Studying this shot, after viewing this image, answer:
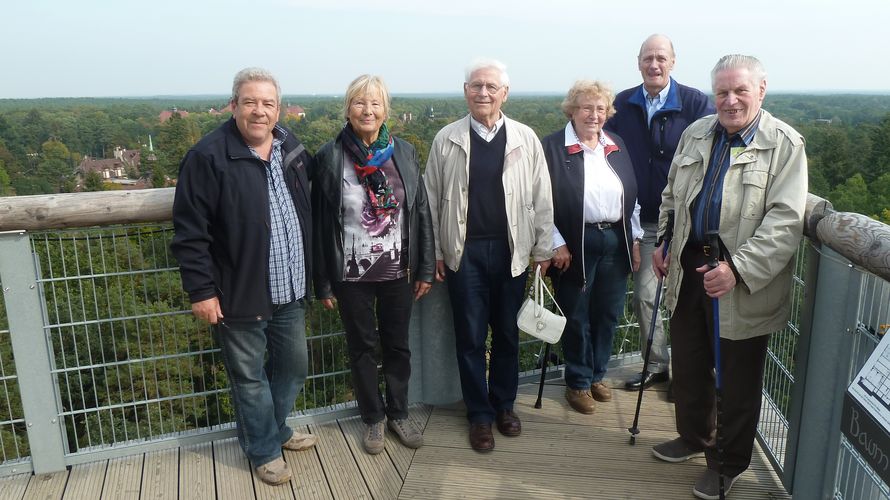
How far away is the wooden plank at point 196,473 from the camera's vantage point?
3.10 meters

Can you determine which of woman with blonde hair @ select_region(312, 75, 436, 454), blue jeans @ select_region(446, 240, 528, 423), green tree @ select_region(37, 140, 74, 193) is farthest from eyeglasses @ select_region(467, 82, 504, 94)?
green tree @ select_region(37, 140, 74, 193)

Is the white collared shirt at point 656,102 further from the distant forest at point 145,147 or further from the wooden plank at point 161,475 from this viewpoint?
the distant forest at point 145,147

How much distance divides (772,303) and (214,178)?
2.34 metres

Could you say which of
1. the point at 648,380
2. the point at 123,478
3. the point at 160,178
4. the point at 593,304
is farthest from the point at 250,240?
the point at 160,178

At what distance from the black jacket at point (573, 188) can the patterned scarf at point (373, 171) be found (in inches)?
37.4

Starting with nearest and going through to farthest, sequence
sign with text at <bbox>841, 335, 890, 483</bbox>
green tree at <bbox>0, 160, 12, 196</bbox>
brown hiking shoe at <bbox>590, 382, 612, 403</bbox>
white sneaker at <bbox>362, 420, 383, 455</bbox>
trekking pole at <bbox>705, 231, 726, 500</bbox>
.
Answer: sign with text at <bbox>841, 335, 890, 483</bbox> < trekking pole at <bbox>705, 231, 726, 500</bbox> < white sneaker at <bbox>362, 420, 383, 455</bbox> < brown hiking shoe at <bbox>590, 382, 612, 403</bbox> < green tree at <bbox>0, 160, 12, 196</bbox>

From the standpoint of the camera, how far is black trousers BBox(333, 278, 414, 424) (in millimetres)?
3209

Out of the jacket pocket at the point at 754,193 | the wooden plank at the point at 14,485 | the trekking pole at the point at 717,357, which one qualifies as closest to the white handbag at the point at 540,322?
the trekking pole at the point at 717,357

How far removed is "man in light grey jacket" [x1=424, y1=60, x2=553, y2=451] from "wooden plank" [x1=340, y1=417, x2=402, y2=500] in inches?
18.7

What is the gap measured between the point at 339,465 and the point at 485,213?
1.46 meters

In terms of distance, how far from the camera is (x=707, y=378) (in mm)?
3119

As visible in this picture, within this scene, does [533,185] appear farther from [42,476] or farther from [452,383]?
[42,476]

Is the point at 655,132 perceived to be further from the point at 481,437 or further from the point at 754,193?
the point at 481,437

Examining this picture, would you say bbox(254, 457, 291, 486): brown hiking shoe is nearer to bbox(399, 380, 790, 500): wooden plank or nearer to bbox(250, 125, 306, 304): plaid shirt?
bbox(399, 380, 790, 500): wooden plank
